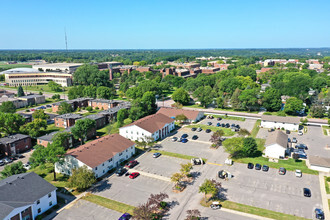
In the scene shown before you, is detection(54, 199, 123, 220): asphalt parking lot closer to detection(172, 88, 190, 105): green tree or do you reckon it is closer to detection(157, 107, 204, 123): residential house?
detection(157, 107, 204, 123): residential house

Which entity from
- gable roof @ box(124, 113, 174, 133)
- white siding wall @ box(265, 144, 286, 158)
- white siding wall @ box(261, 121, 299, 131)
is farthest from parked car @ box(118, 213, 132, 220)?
white siding wall @ box(261, 121, 299, 131)

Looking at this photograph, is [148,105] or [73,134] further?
[148,105]

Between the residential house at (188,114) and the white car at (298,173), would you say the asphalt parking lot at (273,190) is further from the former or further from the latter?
the residential house at (188,114)

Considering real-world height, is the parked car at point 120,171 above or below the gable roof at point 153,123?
below

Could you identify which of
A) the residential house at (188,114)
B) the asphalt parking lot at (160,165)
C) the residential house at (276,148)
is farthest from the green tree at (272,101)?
the asphalt parking lot at (160,165)

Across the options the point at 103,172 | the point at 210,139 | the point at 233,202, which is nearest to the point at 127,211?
the point at 103,172

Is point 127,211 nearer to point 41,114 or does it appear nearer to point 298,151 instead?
point 298,151
